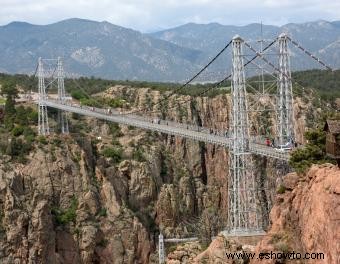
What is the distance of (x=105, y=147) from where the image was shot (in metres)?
60.3

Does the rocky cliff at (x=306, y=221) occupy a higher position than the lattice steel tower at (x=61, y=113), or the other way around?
the lattice steel tower at (x=61, y=113)

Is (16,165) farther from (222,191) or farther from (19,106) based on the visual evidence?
(222,191)

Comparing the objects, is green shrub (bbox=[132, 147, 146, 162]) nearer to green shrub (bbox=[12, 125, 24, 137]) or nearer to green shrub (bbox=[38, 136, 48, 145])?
green shrub (bbox=[38, 136, 48, 145])

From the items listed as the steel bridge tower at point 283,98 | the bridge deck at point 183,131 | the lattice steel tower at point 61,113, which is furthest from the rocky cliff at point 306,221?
the lattice steel tower at point 61,113

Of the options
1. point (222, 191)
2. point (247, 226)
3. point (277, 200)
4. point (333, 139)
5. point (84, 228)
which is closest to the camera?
point (333, 139)

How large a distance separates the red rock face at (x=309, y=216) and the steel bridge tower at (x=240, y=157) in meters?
10.2

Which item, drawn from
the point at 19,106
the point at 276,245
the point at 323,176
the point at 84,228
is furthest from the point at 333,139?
the point at 19,106

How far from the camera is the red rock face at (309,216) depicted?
16953 millimetres

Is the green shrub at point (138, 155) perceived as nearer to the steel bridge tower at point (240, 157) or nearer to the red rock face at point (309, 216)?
the steel bridge tower at point (240, 157)

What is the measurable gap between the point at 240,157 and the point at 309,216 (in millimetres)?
14926

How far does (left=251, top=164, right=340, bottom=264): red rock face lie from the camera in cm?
1695

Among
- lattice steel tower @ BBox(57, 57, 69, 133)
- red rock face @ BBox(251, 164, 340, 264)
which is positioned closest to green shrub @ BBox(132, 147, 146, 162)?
lattice steel tower @ BBox(57, 57, 69, 133)

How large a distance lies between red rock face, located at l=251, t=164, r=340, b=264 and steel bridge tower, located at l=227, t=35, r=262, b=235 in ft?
33.4

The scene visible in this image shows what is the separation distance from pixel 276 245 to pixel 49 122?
43702 millimetres
